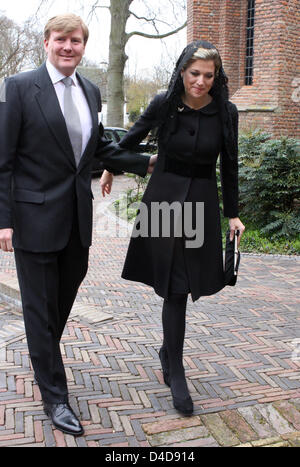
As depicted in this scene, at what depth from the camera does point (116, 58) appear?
2003 cm

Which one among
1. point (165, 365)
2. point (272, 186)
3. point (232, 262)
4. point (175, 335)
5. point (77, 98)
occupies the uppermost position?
point (77, 98)

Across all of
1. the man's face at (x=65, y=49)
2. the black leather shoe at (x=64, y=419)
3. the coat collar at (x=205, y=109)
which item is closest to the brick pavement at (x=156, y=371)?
the black leather shoe at (x=64, y=419)

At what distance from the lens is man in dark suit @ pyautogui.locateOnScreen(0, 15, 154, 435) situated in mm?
2488

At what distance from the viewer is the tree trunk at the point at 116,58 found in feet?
64.1

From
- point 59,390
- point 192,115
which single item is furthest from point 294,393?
point 192,115

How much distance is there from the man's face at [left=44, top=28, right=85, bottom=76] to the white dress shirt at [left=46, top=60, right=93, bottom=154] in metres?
0.04

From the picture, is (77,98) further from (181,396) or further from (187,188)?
(181,396)

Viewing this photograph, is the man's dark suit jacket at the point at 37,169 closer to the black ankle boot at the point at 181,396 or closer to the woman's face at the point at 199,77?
the woman's face at the point at 199,77

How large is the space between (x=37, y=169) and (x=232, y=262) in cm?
127

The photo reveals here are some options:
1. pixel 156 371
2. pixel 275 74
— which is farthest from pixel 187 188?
pixel 275 74

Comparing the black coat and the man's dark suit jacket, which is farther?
the black coat

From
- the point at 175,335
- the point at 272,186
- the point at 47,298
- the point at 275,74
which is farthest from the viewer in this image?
the point at 275,74

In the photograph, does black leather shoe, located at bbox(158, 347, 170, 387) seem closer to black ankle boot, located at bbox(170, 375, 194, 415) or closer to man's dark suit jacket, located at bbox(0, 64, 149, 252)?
black ankle boot, located at bbox(170, 375, 194, 415)

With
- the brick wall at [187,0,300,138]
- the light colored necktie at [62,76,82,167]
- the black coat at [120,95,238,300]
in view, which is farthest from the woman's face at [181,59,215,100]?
the brick wall at [187,0,300,138]
